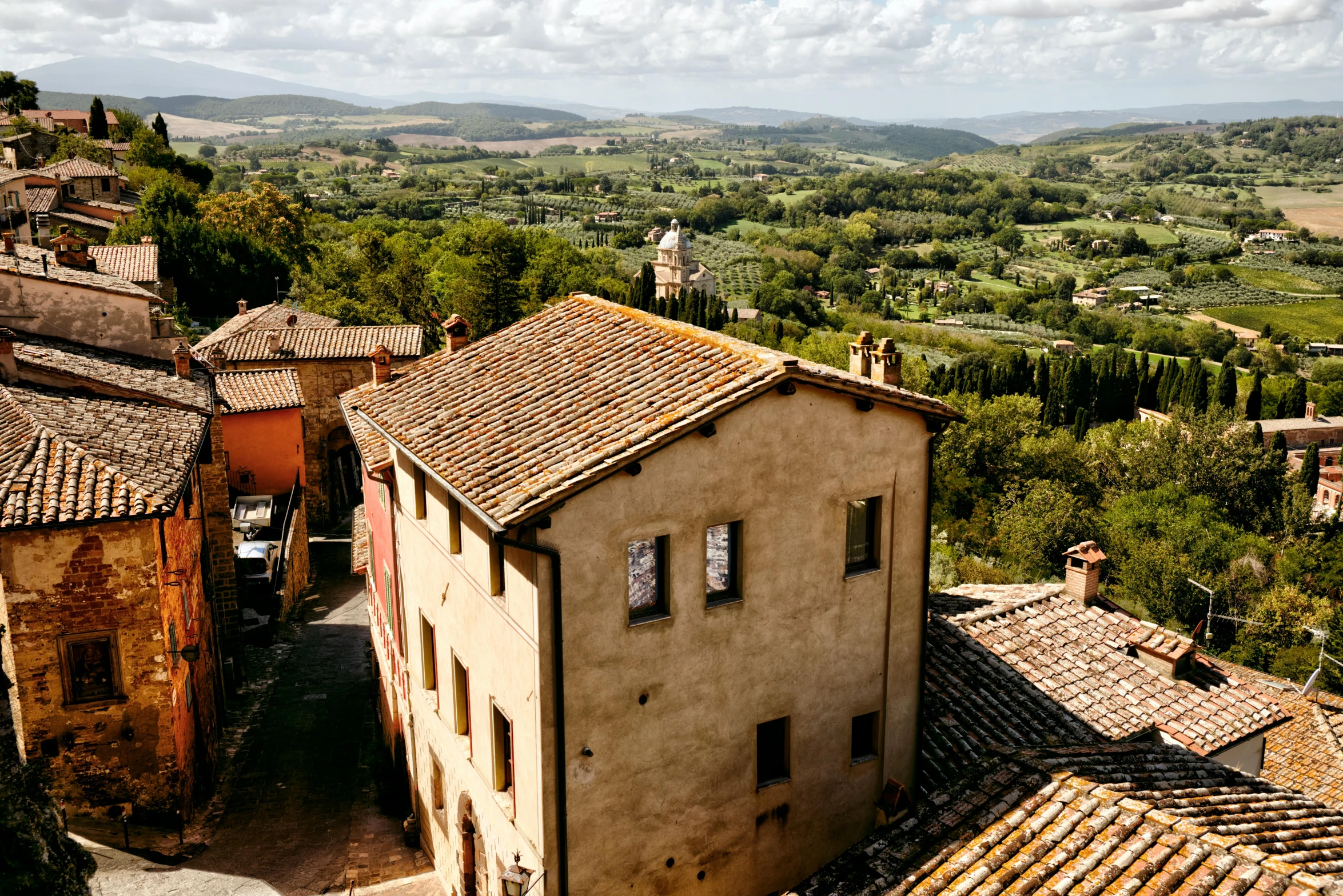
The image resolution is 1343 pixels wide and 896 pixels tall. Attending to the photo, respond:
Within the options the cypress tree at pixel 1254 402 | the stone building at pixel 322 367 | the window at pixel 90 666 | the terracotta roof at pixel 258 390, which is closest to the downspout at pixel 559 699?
the window at pixel 90 666

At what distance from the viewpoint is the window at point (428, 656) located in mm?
15422

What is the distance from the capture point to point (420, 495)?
571 inches

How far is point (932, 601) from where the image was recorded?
18062 mm

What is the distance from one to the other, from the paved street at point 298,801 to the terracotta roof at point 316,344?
1440 centimetres

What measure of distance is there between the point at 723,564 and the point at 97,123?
93156mm

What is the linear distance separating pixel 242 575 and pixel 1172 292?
156 meters

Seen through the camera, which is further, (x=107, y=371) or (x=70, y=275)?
(x=70, y=275)

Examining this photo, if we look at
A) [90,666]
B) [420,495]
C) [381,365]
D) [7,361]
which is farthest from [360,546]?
[420,495]

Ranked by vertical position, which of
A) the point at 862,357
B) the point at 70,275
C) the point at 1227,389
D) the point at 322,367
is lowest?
the point at 1227,389

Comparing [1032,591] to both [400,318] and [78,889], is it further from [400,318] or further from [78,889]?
[400,318]

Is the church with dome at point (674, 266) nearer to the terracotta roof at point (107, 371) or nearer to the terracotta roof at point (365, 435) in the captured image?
the terracotta roof at point (107, 371)

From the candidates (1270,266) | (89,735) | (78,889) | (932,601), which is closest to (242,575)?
(89,735)

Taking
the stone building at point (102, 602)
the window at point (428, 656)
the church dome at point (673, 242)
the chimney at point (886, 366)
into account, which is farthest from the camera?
the church dome at point (673, 242)

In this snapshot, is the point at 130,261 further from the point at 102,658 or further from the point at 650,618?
the point at 650,618
